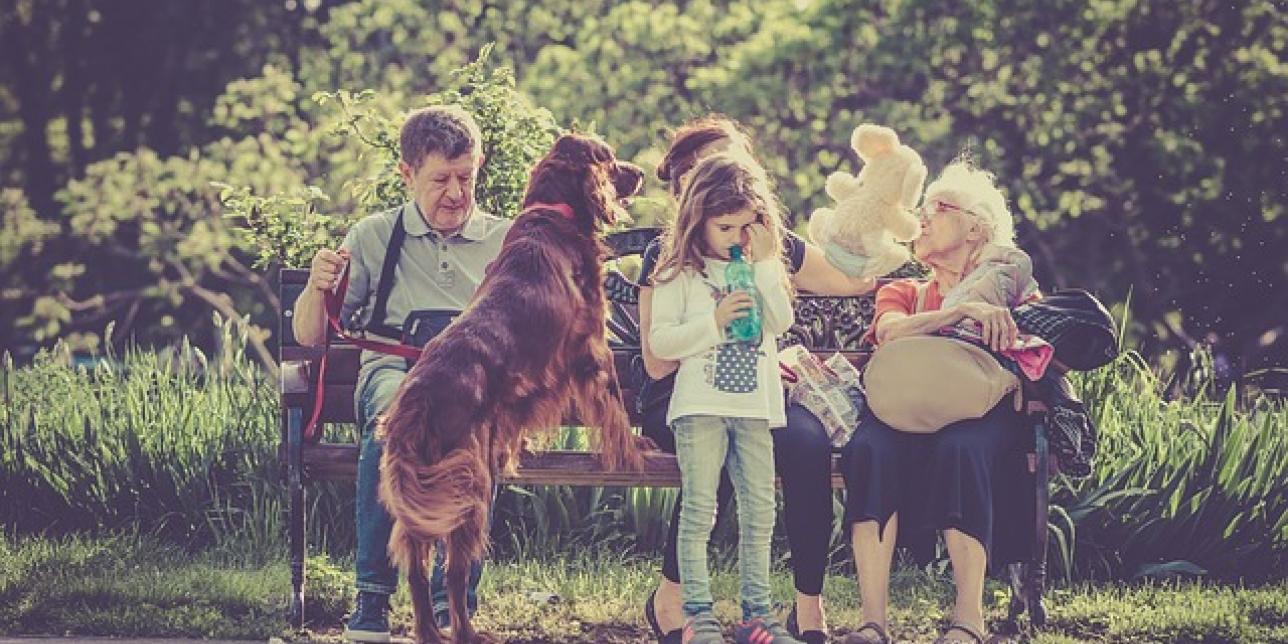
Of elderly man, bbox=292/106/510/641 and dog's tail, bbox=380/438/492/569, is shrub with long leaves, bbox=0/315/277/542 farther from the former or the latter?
dog's tail, bbox=380/438/492/569

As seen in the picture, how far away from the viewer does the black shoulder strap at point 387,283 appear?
5691mm

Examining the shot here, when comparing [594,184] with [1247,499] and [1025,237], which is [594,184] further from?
[1025,237]

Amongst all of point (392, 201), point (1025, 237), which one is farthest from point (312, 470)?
point (1025, 237)

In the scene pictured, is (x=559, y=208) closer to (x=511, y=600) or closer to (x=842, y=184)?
(x=842, y=184)

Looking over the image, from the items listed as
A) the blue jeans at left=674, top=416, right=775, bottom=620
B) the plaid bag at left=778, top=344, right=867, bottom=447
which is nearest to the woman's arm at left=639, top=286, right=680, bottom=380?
the blue jeans at left=674, top=416, right=775, bottom=620

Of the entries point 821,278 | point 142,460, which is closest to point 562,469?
point 821,278

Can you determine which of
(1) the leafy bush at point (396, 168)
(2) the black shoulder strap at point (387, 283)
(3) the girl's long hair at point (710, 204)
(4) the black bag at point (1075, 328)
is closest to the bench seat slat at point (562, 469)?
(2) the black shoulder strap at point (387, 283)

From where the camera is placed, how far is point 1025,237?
14.4m

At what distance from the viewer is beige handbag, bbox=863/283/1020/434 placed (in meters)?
5.30

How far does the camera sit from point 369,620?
5.36 metres

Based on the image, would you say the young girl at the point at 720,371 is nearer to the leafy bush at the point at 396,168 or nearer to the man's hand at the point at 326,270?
the man's hand at the point at 326,270

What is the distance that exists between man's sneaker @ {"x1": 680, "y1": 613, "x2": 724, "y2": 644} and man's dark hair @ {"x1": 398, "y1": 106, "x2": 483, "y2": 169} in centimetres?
150

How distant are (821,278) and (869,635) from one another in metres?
1.15

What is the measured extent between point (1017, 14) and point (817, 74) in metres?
1.41
